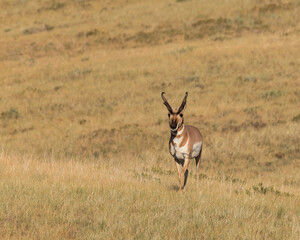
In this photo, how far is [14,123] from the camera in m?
23.6

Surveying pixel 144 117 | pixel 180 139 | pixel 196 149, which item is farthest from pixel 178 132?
pixel 144 117

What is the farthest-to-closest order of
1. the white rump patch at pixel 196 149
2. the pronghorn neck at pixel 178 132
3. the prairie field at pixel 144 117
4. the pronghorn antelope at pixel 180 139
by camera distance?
1. the white rump patch at pixel 196 149
2. the pronghorn neck at pixel 178 132
3. the pronghorn antelope at pixel 180 139
4. the prairie field at pixel 144 117

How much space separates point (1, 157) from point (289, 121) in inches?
511

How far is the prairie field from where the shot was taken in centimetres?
657

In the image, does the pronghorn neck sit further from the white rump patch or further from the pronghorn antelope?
the white rump patch

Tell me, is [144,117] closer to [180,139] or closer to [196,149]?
[196,149]

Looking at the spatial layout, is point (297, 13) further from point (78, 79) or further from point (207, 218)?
point (207, 218)

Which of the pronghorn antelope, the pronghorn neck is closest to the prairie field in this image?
the pronghorn antelope

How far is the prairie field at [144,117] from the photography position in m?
6.57

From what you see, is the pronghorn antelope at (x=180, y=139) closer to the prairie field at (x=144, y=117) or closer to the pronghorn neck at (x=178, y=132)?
the pronghorn neck at (x=178, y=132)

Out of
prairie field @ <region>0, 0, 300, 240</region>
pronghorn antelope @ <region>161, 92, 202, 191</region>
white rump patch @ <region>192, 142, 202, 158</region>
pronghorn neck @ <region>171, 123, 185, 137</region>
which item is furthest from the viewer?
white rump patch @ <region>192, 142, 202, 158</region>

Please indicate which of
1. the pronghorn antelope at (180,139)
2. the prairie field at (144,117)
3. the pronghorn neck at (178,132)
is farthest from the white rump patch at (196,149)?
the pronghorn neck at (178,132)

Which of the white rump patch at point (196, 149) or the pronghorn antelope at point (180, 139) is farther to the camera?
the white rump patch at point (196, 149)

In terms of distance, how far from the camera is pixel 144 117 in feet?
73.9
